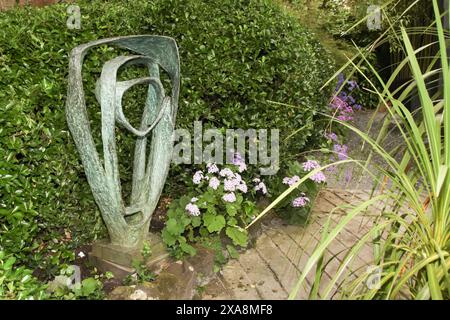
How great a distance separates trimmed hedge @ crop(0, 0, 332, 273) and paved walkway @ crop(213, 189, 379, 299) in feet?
2.80

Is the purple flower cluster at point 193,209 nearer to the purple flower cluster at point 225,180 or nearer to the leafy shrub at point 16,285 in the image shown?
the purple flower cluster at point 225,180

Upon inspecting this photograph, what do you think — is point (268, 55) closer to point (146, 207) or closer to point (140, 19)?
point (140, 19)

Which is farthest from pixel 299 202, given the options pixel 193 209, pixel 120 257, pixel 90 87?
pixel 90 87

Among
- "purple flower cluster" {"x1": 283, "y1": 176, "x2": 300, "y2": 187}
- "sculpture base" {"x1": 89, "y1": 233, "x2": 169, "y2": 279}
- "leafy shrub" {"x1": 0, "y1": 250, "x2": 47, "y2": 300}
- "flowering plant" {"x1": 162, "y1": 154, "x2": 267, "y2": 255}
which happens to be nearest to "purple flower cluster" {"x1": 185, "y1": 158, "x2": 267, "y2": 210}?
"flowering plant" {"x1": 162, "y1": 154, "x2": 267, "y2": 255}

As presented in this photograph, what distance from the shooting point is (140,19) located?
320 cm

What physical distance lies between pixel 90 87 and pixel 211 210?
1.13m

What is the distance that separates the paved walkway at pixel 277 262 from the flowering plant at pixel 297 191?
0.10m

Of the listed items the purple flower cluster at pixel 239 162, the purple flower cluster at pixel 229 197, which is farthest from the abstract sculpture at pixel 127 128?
the purple flower cluster at pixel 239 162

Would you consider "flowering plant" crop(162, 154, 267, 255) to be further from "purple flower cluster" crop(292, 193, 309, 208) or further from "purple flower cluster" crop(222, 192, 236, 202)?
"purple flower cluster" crop(292, 193, 309, 208)

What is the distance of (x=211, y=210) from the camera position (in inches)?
118

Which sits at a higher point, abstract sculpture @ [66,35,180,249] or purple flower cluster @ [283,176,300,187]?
abstract sculpture @ [66,35,180,249]

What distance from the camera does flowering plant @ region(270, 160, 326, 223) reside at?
133 inches
